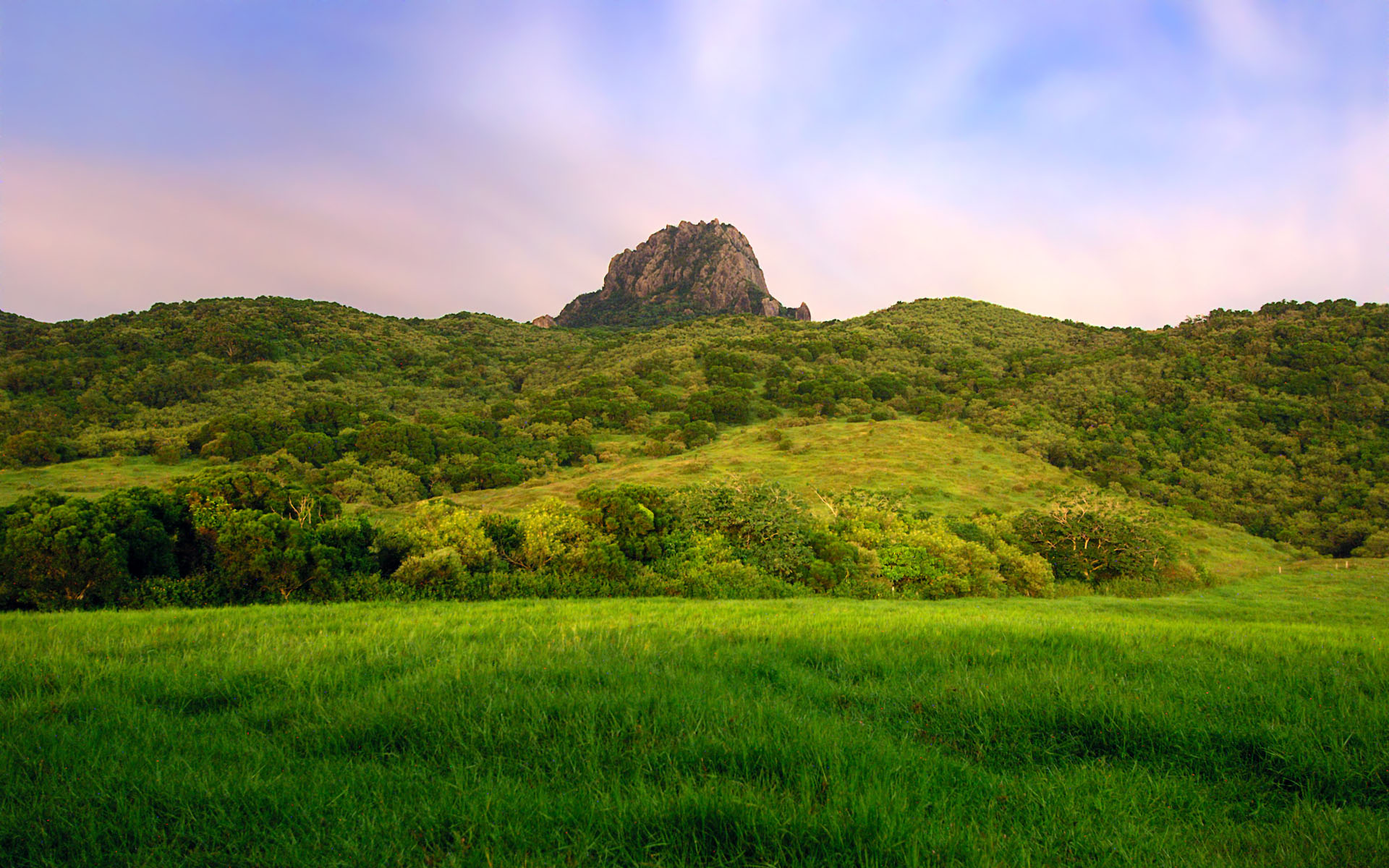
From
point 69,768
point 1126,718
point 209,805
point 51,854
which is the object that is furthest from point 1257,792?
point 69,768

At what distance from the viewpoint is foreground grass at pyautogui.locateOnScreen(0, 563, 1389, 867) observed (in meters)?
2.32

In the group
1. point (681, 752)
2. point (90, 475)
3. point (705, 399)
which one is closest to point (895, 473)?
point (705, 399)

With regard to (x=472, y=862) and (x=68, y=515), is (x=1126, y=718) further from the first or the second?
(x=68, y=515)

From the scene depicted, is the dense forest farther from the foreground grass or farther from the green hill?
the foreground grass

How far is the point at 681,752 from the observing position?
3043 mm

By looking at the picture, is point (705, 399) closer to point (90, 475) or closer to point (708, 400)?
point (708, 400)

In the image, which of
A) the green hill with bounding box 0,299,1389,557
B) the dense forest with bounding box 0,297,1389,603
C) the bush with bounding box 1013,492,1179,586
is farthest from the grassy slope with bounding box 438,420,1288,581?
the bush with bounding box 1013,492,1179,586

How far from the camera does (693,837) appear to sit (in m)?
2.33

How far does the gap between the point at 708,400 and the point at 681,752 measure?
73.9m

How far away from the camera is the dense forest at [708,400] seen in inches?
1973

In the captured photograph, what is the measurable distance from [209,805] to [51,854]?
1.49 ft

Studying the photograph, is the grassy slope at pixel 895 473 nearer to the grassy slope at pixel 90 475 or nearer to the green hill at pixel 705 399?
the green hill at pixel 705 399

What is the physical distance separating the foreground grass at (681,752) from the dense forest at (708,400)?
1148cm

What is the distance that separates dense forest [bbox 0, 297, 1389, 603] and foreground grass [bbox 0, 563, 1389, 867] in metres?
11.5
